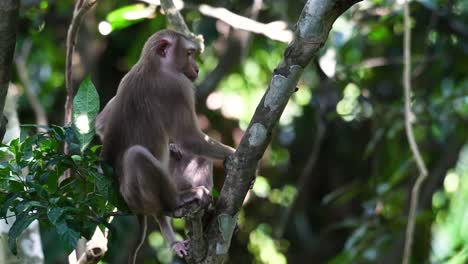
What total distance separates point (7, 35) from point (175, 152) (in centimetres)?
229

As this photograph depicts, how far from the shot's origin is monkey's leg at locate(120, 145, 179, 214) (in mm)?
4551

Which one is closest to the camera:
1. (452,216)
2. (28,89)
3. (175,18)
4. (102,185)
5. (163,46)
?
(102,185)

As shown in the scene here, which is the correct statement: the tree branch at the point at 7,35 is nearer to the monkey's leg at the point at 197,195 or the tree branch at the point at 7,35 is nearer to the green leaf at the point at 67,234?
the green leaf at the point at 67,234

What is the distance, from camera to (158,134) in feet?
16.2

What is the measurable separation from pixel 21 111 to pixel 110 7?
4.80 ft

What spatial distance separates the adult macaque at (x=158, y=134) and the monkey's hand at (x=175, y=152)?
24 mm

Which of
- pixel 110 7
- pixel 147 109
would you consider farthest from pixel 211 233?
pixel 110 7

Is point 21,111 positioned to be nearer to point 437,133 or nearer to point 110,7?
point 110,7

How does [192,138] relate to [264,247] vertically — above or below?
above

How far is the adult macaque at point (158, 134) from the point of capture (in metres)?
4.61

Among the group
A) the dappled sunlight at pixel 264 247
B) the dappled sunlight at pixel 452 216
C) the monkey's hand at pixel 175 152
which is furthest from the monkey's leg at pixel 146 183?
the dappled sunlight at pixel 264 247

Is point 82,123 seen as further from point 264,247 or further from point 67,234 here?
point 264,247

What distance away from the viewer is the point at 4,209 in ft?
11.7

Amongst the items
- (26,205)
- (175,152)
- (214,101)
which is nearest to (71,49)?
(175,152)
